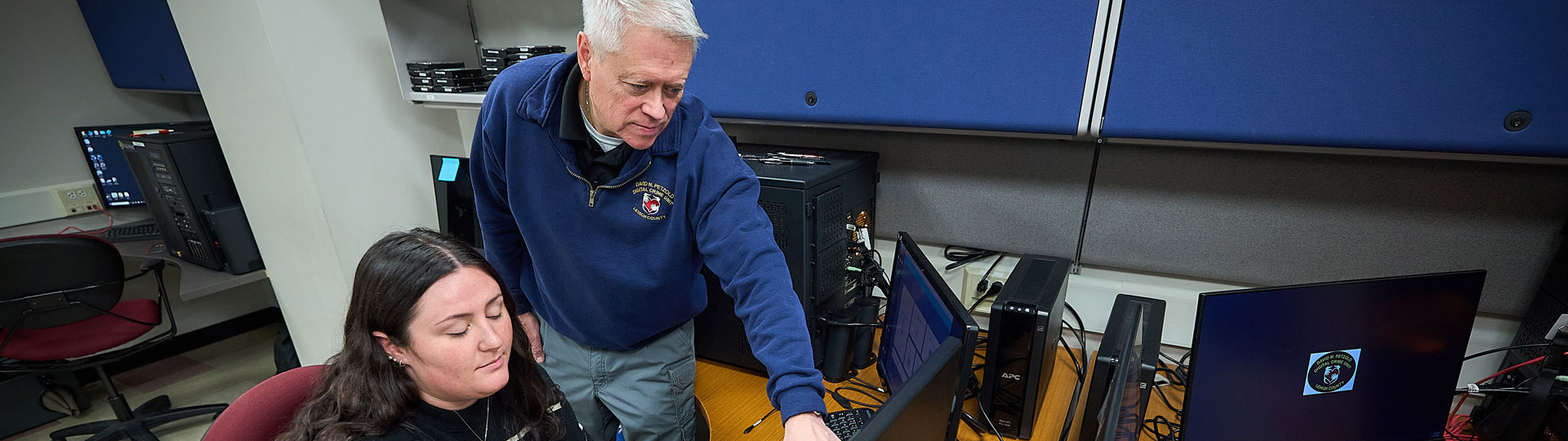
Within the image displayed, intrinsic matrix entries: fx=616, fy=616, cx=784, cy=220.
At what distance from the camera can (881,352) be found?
4.42 ft

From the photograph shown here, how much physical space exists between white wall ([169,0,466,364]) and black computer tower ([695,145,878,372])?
1052 mm

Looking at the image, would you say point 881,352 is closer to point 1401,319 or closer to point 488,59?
point 1401,319

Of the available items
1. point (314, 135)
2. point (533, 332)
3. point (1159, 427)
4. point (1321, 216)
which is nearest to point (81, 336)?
point (314, 135)

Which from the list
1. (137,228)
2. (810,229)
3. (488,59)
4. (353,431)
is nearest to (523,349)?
(353,431)

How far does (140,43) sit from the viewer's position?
8.07 feet

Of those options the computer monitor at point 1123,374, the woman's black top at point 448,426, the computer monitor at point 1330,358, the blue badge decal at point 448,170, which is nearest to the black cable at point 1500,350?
the computer monitor at point 1330,358

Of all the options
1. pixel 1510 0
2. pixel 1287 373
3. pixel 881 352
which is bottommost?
pixel 881 352

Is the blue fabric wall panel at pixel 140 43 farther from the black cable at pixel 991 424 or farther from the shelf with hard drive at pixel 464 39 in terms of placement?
the black cable at pixel 991 424

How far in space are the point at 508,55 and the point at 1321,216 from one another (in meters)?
1.90

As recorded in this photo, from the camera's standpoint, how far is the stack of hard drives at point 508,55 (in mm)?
1624

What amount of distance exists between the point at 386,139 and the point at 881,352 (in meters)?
1.66

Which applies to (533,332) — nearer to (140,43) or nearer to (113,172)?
→ (140,43)

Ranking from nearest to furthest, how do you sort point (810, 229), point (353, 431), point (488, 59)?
point (353, 431) < point (810, 229) < point (488, 59)

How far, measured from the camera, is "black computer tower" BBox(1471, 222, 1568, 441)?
3.19 feet
